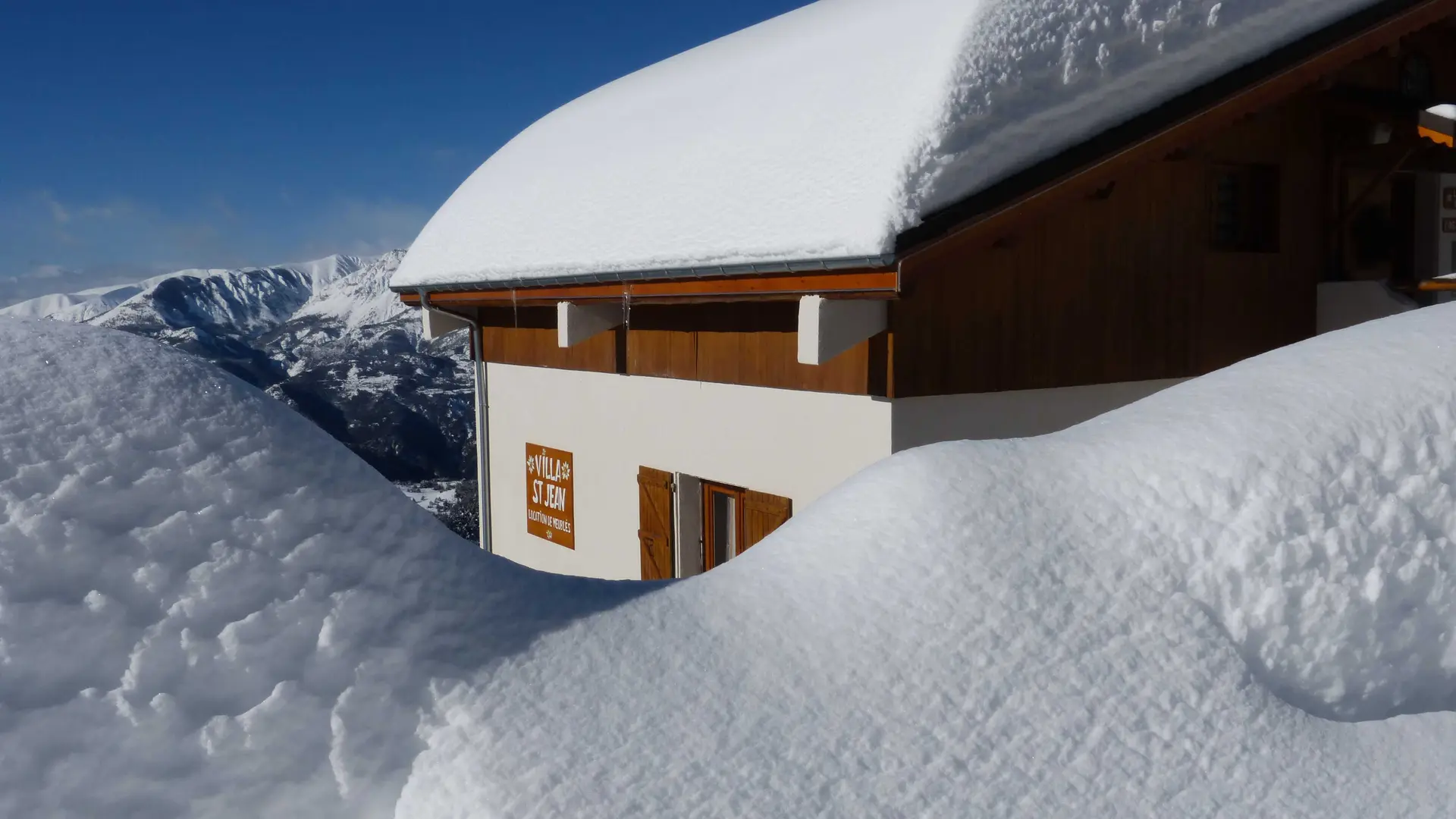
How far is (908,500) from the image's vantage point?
10.3 feet

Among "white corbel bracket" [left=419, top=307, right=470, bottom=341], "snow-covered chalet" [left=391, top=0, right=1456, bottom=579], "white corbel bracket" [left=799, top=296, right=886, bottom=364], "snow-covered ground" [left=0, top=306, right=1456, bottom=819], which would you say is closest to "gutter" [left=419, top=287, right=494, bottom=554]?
"white corbel bracket" [left=419, top=307, right=470, bottom=341]

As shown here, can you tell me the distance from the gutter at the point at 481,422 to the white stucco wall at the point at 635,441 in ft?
0.47

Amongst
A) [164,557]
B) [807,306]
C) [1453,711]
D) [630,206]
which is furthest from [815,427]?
[164,557]

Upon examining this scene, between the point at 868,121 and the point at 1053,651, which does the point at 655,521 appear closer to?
the point at 868,121

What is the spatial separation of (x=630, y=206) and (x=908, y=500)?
4891 millimetres

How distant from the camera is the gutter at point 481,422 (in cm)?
1043

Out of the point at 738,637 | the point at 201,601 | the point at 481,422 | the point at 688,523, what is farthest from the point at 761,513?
the point at 201,601

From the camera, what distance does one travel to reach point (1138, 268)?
22.8ft

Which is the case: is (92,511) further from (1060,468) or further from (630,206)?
(630,206)

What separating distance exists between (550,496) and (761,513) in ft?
10.6

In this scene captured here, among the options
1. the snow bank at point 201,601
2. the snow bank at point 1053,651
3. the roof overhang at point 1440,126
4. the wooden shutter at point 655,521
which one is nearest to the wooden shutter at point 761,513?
the wooden shutter at point 655,521

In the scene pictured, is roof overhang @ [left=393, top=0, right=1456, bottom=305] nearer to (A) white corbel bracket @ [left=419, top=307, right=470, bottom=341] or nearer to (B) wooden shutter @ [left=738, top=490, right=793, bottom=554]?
(B) wooden shutter @ [left=738, top=490, right=793, bottom=554]

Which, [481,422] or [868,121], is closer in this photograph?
[868,121]

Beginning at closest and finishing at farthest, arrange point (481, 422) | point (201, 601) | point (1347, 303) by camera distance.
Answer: point (201, 601) → point (1347, 303) → point (481, 422)
